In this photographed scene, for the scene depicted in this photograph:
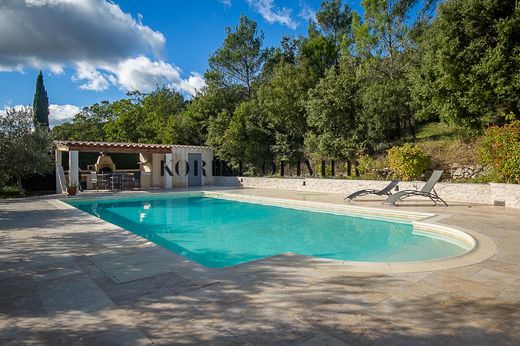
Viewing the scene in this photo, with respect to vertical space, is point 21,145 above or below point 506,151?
above

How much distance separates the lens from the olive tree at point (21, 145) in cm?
1332

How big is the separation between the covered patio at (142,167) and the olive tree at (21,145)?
1.58 m

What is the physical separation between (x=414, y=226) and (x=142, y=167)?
17573 millimetres

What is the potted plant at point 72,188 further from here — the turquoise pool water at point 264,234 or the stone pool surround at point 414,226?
the turquoise pool water at point 264,234

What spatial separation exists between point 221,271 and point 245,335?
5.76ft

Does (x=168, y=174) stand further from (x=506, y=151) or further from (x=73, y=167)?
(x=506, y=151)

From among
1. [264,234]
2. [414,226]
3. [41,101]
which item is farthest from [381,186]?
[41,101]

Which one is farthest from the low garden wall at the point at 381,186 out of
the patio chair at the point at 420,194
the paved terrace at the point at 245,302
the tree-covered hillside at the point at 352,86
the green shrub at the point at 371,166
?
the paved terrace at the point at 245,302

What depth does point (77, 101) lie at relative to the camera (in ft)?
108

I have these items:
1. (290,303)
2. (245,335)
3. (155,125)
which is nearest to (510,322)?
(290,303)

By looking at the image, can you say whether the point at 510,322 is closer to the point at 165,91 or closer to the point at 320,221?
the point at 320,221

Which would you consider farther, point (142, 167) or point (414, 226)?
point (142, 167)

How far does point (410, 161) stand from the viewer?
13.8 metres

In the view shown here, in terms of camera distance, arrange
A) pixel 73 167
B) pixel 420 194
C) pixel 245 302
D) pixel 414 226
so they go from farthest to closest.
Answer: pixel 73 167
pixel 420 194
pixel 414 226
pixel 245 302
